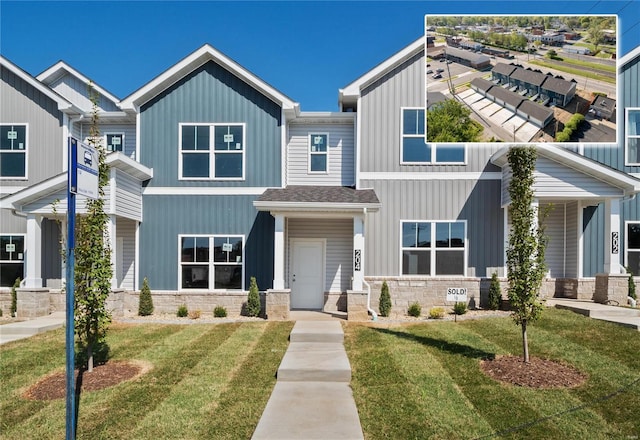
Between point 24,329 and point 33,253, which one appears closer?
point 24,329

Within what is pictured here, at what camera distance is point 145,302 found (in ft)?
42.3

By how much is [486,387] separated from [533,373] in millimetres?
997

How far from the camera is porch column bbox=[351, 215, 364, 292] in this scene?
1247 centimetres

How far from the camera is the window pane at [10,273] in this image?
547 inches

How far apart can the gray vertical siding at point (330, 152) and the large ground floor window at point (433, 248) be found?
8.74 ft

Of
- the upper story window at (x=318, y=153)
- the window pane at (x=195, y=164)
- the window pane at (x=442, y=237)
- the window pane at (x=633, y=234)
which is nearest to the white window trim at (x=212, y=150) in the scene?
the window pane at (x=195, y=164)

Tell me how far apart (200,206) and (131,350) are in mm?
5667

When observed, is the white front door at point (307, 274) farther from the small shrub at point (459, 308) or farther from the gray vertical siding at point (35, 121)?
the gray vertical siding at point (35, 121)

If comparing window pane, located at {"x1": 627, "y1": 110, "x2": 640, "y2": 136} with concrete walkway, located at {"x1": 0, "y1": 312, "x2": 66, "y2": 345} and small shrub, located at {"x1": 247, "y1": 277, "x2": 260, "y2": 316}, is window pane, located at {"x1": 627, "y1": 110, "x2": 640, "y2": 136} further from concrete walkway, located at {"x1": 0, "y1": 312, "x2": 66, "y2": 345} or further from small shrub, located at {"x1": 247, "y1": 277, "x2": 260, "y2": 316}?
concrete walkway, located at {"x1": 0, "y1": 312, "x2": 66, "y2": 345}

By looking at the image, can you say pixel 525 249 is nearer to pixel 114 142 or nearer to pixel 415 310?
pixel 415 310

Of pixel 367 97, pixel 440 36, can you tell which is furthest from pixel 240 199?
pixel 440 36

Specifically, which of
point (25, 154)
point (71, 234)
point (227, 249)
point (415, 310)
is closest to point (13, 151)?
point (25, 154)

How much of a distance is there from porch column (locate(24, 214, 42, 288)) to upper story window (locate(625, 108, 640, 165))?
18.0 meters

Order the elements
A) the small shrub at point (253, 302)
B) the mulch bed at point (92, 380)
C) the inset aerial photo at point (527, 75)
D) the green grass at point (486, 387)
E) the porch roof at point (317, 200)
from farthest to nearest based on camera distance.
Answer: the small shrub at point (253, 302)
the porch roof at point (317, 200)
the inset aerial photo at point (527, 75)
the mulch bed at point (92, 380)
the green grass at point (486, 387)
